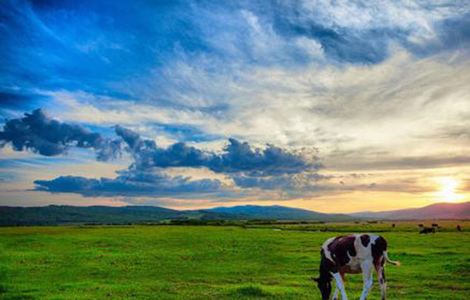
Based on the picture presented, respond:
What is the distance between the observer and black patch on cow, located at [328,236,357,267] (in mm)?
19016

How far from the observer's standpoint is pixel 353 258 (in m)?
19.0

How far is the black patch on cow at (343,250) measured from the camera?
1902 cm

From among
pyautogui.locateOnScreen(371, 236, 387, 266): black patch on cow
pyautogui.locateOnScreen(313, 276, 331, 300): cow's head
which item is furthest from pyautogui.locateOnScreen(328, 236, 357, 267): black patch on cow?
pyautogui.locateOnScreen(313, 276, 331, 300): cow's head

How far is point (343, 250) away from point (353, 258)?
0.55m

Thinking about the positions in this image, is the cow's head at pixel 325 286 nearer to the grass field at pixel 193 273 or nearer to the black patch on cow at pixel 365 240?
the black patch on cow at pixel 365 240

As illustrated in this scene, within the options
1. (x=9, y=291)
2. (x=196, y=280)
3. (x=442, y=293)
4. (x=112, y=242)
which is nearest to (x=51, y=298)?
(x=9, y=291)

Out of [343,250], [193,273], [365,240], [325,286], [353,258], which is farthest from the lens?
[193,273]

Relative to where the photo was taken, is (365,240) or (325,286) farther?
(325,286)

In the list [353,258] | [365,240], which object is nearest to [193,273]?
[353,258]

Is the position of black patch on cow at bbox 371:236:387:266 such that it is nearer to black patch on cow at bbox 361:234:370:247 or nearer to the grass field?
black patch on cow at bbox 361:234:370:247

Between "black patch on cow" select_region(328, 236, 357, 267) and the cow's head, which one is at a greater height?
"black patch on cow" select_region(328, 236, 357, 267)

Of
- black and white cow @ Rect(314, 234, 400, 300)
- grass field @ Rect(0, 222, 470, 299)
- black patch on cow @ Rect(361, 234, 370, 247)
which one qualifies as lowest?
grass field @ Rect(0, 222, 470, 299)

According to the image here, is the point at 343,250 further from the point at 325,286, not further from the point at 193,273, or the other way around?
the point at 193,273

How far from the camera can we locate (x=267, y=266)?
36969mm
